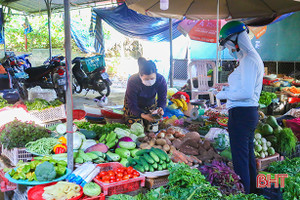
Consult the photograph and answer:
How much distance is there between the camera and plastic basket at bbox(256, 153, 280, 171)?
371cm

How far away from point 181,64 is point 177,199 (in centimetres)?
1275

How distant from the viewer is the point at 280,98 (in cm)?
845

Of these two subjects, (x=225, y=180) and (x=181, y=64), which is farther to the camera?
(x=181, y=64)

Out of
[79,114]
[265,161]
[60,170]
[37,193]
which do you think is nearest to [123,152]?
[60,170]

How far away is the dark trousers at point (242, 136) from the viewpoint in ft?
10.1

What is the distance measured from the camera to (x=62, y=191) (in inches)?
103

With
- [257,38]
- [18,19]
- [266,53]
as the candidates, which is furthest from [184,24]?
[18,19]

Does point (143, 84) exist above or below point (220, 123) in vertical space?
above

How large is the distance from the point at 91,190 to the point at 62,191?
0.26 metres

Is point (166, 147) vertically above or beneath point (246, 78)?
beneath

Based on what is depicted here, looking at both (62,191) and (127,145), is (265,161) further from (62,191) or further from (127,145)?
(62,191)

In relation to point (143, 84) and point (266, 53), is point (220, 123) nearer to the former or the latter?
point (143, 84)

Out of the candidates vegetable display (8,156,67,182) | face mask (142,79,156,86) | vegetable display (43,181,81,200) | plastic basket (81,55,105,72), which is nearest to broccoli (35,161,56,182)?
vegetable display (8,156,67,182)

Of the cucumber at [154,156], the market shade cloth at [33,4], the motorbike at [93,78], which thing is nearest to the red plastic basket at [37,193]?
the cucumber at [154,156]
